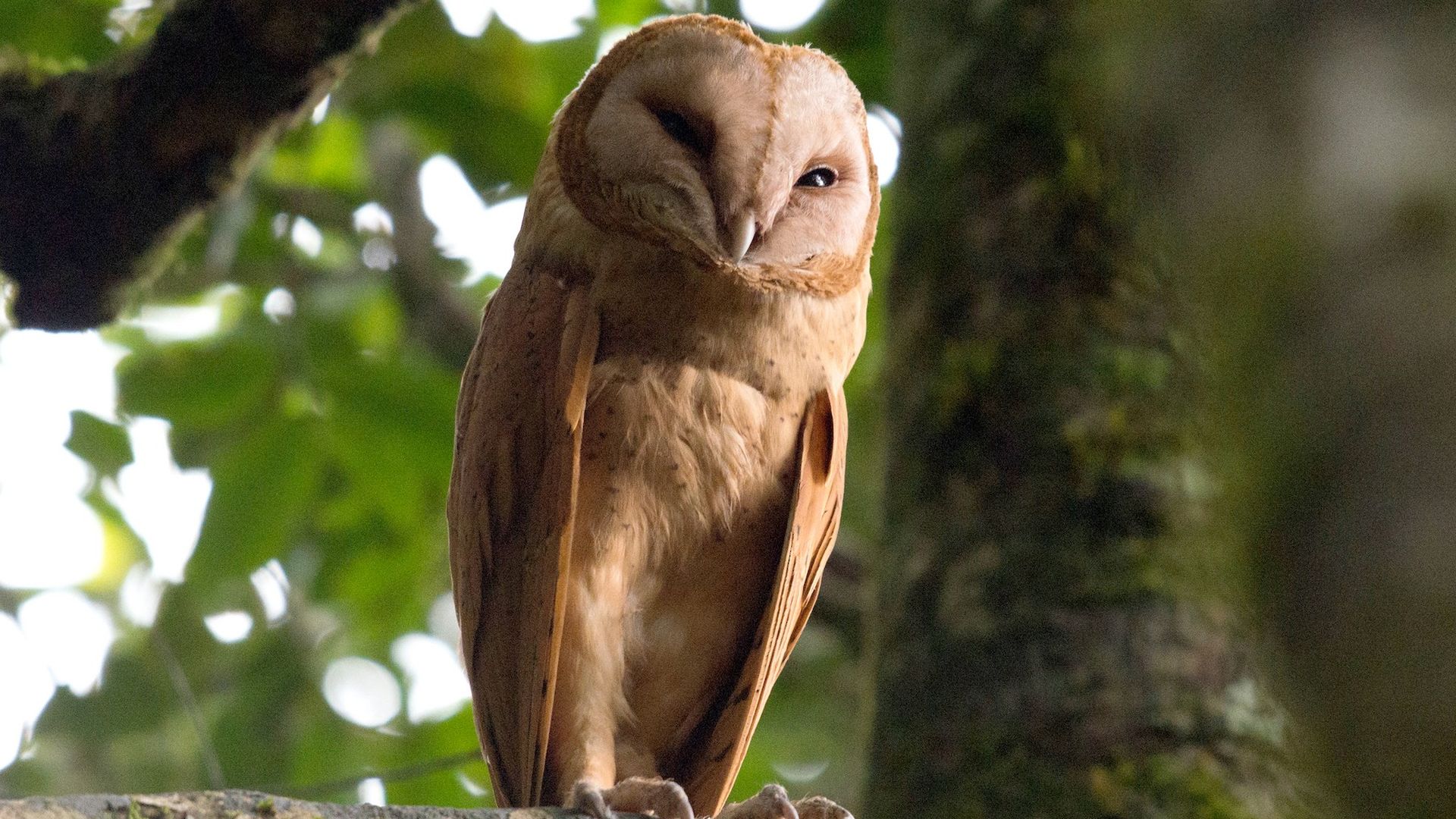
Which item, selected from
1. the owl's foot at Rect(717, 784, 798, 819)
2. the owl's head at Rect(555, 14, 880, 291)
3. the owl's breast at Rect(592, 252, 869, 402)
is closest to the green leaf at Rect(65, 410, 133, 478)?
the owl's head at Rect(555, 14, 880, 291)

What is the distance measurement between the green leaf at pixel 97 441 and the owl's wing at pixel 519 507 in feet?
5.22

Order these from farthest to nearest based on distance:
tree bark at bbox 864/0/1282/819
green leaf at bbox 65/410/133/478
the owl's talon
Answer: green leaf at bbox 65/410/133/478
tree bark at bbox 864/0/1282/819
the owl's talon

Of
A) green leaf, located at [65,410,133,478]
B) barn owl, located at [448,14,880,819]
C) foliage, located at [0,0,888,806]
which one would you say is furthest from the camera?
green leaf, located at [65,410,133,478]

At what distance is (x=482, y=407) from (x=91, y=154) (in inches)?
32.8

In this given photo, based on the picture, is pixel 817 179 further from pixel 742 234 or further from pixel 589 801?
pixel 589 801

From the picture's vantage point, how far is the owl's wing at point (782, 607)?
2605 mm

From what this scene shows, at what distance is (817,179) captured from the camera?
106 inches

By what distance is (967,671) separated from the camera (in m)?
3.00

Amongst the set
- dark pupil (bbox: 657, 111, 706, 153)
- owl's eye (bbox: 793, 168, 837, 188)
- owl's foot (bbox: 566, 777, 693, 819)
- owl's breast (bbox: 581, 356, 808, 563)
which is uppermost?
dark pupil (bbox: 657, 111, 706, 153)

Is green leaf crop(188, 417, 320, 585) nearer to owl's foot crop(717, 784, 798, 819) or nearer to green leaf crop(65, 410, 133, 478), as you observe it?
green leaf crop(65, 410, 133, 478)

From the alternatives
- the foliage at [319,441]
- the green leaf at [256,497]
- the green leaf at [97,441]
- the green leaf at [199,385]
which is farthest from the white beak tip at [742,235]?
the green leaf at [97,441]

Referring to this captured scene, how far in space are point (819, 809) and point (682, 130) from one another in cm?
126

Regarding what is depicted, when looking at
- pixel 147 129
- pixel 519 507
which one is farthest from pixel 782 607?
pixel 147 129

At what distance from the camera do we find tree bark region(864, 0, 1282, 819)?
9.16ft
